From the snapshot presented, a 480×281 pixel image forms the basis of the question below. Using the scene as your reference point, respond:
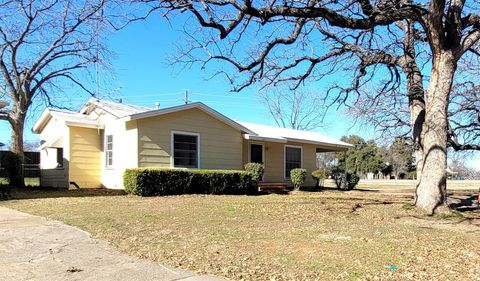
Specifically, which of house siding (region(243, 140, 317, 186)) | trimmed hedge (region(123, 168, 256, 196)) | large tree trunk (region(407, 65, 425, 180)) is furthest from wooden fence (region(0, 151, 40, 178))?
large tree trunk (region(407, 65, 425, 180))

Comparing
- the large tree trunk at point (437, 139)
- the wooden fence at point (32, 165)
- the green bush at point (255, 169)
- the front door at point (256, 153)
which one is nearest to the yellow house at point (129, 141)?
the front door at point (256, 153)

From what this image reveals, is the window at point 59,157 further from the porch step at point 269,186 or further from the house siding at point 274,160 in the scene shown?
the porch step at point 269,186

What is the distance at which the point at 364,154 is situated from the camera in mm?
71125

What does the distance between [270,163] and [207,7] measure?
14111 mm

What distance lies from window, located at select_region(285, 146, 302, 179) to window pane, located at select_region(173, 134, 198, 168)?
23.1ft

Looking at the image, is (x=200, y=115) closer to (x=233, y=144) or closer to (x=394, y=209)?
(x=233, y=144)

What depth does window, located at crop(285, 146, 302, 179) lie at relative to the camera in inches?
933

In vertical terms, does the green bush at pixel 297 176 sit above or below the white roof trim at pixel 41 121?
below

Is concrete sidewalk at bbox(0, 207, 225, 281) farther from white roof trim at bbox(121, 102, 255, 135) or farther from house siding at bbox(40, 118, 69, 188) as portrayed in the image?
house siding at bbox(40, 118, 69, 188)

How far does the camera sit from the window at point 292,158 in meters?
23.7

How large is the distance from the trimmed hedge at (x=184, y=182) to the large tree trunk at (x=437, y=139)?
8.04 metres

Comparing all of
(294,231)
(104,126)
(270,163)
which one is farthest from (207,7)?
(270,163)

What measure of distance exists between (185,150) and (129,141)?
2.36 metres

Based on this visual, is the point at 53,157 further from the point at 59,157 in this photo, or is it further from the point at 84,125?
the point at 84,125
